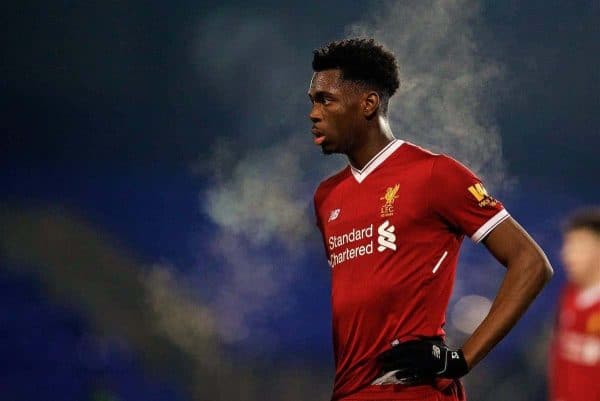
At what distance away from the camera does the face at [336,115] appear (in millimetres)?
2975

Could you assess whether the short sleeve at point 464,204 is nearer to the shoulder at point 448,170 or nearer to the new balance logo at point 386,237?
the shoulder at point 448,170

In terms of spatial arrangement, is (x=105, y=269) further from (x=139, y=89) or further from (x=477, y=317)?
(x=477, y=317)

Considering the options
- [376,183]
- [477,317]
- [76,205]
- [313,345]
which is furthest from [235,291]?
[376,183]

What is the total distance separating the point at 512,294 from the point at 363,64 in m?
0.93

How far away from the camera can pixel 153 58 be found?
588 cm

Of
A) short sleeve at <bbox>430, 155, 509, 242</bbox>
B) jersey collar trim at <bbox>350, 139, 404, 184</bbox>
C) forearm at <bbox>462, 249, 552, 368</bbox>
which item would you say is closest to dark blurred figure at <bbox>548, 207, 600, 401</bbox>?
forearm at <bbox>462, 249, 552, 368</bbox>

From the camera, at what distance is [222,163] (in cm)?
579

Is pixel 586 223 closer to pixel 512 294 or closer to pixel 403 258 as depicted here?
pixel 512 294

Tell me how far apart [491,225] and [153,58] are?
3.64 metres

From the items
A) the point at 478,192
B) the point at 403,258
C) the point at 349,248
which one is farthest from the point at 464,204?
the point at 349,248

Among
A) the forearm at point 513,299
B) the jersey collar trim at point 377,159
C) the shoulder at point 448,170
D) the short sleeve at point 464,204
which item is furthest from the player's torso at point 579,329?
the jersey collar trim at point 377,159

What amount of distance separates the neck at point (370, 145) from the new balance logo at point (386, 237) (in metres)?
0.30

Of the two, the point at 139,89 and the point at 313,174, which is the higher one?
the point at 139,89

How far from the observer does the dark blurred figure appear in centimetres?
213
